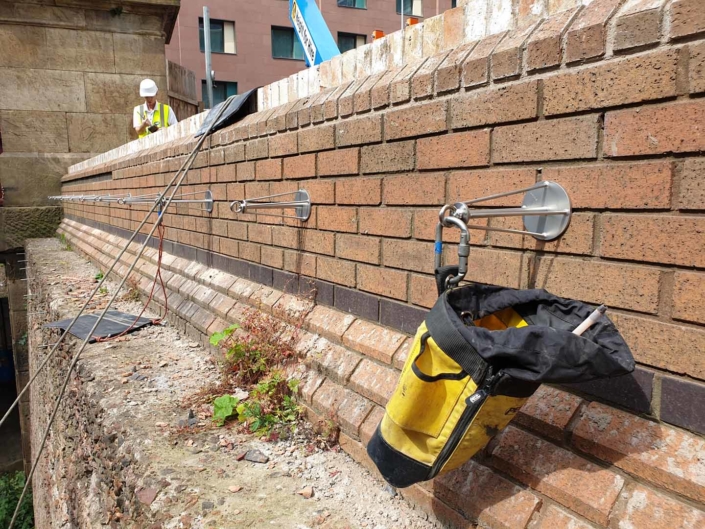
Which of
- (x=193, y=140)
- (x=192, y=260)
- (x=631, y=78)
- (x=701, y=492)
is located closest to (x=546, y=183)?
(x=631, y=78)

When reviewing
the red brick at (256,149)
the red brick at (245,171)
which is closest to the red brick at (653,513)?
the red brick at (256,149)

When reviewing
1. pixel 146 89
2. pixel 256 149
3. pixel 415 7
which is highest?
pixel 415 7

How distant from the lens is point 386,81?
240cm

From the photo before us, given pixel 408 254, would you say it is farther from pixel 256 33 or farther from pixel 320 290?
pixel 256 33

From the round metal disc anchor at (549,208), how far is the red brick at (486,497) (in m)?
0.85

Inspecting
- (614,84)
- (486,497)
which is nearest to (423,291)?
(486,497)

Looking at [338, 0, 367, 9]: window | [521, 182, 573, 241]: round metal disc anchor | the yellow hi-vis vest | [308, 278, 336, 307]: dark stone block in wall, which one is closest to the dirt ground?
[308, 278, 336, 307]: dark stone block in wall

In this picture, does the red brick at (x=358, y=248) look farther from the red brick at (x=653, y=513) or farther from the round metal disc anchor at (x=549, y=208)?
the red brick at (x=653, y=513)

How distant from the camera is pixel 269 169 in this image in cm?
340

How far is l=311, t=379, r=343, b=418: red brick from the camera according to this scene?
8.27 feet

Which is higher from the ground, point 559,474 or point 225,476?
point 559,474

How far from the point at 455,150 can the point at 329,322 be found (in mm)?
1250

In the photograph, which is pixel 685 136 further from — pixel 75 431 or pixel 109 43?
pixel 109 43

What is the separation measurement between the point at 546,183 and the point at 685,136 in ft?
1.39
